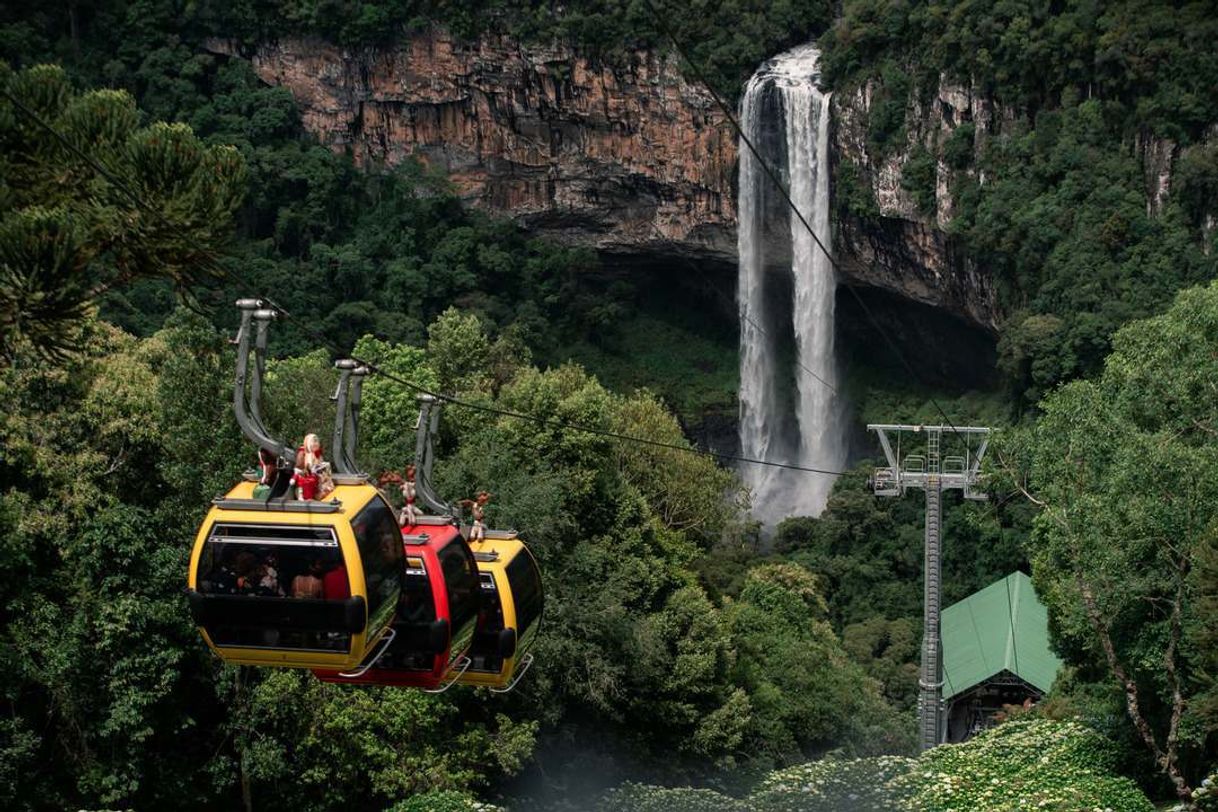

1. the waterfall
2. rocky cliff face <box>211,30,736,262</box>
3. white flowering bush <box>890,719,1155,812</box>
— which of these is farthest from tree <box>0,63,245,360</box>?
rocky cliff face <box>211,30,736,262</box>

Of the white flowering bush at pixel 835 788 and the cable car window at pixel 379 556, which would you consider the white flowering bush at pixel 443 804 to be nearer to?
the white flowering bush at pixel 835 788

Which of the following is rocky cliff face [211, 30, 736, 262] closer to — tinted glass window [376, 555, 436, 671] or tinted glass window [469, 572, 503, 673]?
tinted glass window [469, 572, 503, 673]

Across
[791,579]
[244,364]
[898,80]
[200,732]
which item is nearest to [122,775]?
[200,732]

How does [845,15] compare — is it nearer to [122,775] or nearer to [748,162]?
[748,162]

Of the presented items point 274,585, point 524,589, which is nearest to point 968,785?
point 524,589

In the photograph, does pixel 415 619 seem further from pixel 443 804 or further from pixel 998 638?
pixel 998 638

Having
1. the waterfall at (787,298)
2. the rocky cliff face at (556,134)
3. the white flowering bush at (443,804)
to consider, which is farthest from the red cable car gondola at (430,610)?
the waterfall at (787,298)

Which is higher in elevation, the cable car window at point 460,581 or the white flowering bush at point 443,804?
the cable car window at point 460,581
